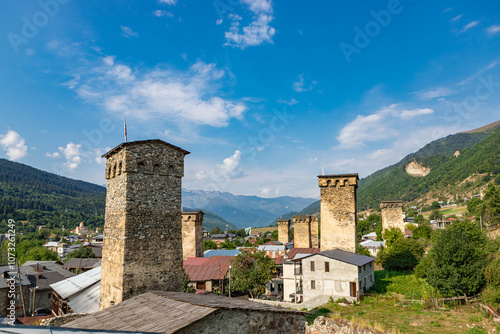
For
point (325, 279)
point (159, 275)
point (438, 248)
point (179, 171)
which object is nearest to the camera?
point (159, 275)

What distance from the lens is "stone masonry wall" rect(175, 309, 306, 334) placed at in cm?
708

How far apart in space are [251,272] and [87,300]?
54.9 ft

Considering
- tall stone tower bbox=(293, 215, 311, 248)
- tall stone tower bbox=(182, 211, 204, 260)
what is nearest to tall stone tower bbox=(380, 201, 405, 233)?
tall stone tower bbox=(293, 215, 311, 248)

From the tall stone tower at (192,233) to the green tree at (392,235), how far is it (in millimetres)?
26985

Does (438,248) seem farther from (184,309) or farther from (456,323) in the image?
(184,309)

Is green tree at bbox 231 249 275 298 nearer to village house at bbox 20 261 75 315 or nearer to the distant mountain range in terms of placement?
village house at bbox 20 261 75 315

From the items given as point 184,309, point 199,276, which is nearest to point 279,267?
point 199,276

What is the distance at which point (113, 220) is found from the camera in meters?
11.7

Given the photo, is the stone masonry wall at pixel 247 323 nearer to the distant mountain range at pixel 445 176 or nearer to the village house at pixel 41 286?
the village house at pixel 41 286

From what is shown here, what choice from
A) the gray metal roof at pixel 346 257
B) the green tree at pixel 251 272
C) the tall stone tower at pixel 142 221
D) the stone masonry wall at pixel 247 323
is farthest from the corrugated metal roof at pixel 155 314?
the green tree at pixel 251 272

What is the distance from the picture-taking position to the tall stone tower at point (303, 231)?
47750 mm

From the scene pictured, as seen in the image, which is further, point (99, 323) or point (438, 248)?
point (438, 248)

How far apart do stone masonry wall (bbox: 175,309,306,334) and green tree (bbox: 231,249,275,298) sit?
65.9 ft

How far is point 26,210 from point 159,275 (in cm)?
18607
